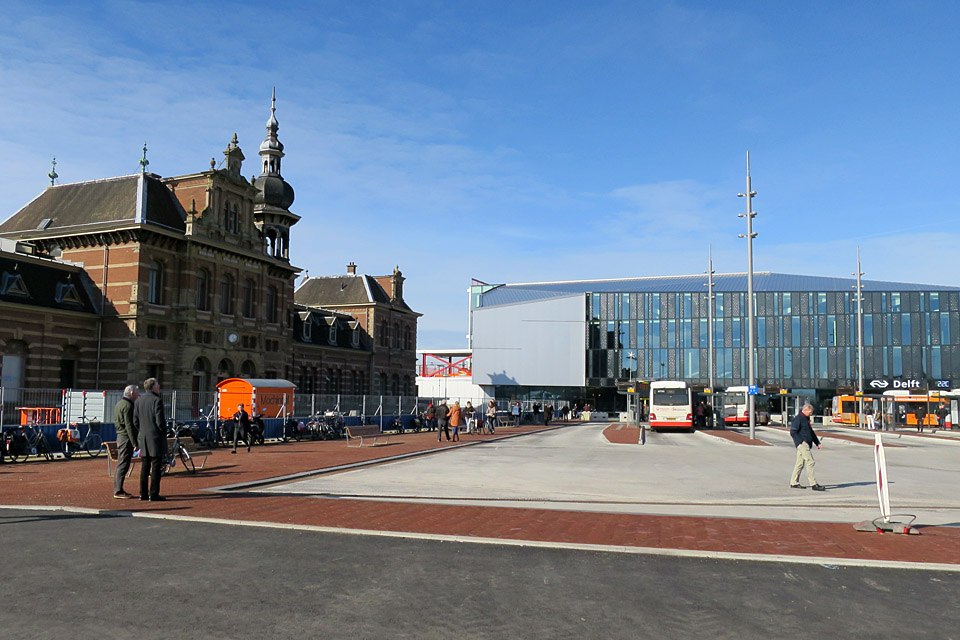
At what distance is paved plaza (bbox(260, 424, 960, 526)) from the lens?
11594 millimetres

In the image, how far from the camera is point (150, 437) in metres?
11.3

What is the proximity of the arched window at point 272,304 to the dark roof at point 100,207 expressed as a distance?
897 centimetres

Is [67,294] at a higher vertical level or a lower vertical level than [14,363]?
higher

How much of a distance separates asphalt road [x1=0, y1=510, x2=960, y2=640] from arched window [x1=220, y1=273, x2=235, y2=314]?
1475 inches

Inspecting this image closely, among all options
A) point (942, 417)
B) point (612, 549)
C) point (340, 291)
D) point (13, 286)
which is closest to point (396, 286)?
point (340, 291)

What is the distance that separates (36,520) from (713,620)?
8.43 m

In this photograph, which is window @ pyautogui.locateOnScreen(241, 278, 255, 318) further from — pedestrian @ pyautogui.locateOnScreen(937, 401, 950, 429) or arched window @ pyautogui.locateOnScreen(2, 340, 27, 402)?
pedestrian @ pyautogui.locateOnScreen(937, 401, 950, 429)

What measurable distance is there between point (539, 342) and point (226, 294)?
144 feet

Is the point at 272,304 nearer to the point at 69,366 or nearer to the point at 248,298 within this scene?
the point at 248,298

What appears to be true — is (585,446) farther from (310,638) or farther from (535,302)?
(535,302)

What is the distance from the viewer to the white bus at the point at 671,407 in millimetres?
42125

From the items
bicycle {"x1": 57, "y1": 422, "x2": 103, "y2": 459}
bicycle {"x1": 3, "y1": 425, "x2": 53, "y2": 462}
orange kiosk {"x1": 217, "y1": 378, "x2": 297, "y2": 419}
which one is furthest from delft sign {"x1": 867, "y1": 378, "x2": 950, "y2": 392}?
bicycle {"x1": 3, "y1": 425, "x2": 53, "y2": 462}

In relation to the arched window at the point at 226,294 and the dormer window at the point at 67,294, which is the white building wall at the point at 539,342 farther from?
the dormer window at the point at 67,294

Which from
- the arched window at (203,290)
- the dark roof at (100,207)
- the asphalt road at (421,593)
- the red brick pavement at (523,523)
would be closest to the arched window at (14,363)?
the dark roof at (100,207)
